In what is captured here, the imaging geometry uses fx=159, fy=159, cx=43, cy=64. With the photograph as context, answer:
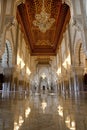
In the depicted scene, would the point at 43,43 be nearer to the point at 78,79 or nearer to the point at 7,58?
the point at 7,58

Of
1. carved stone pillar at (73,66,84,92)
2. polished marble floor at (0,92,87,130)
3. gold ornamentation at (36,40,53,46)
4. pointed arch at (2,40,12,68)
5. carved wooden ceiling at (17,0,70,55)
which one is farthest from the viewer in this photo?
gold ornamentation at (36,40,53,46)

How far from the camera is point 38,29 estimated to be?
52.7ft

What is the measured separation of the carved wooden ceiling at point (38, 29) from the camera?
1181cm

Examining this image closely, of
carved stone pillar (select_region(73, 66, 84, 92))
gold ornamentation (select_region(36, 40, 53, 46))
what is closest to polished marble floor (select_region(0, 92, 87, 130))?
carved stone pillar (select_region(73, 66, 84, 92))

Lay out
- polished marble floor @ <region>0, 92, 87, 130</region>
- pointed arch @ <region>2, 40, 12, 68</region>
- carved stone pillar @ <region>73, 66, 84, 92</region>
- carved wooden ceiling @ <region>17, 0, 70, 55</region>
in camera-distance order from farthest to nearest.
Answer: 1. carved stone pillar @ <region>73, 66, 84, 92</region>
2. pointed arch @ <region>2, 40, 12, 68</region>
3. carved wooden ceiling @ <region>17, 0, 70, 55</region>
4. polished marble floor @ <region>0, 92, 87, 130</region>

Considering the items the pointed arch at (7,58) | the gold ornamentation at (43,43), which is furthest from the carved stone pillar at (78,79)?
the gold ornamentation at (43,43)

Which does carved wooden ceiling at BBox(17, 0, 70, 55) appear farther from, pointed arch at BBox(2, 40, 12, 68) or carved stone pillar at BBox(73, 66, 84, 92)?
carved stone pillar at BBox(73, 66, 84, 92)

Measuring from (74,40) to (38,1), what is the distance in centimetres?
385

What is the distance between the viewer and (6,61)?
40.1ft

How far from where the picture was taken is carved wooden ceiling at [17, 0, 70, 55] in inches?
465

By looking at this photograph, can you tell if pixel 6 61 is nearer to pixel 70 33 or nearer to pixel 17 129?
pixel 70 33

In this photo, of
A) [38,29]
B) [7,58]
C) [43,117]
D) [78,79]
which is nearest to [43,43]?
[38,29]

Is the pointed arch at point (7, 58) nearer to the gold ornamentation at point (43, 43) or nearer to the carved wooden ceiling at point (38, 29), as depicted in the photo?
→ the carved wooden ceiling at point (38, 29)

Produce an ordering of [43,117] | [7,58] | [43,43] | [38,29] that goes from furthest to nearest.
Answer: [43,43] < [38,29] < [7,58] < [43,117]
